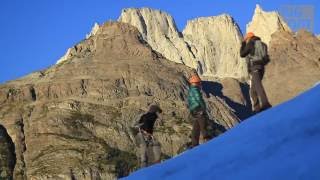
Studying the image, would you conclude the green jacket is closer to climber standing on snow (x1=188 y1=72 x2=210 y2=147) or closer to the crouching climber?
climber standing on snow (x1=188 y1=72 x2=210 y2=147)

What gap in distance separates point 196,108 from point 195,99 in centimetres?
28

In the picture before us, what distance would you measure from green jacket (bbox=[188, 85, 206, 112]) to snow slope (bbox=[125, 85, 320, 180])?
5.60 metres

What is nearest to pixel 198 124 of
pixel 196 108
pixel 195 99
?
pixel 196 108

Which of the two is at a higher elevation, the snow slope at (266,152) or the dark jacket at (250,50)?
the dark jacket at (250,50)

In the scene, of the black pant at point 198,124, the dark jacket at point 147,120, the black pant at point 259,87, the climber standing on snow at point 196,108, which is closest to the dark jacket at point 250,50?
the black pant at point 259,87

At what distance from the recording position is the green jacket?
2017cm

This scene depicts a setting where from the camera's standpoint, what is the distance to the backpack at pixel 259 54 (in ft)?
58.8

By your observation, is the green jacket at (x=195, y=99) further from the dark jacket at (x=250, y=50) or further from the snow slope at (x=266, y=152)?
the snow slope at (x=266, y=152)

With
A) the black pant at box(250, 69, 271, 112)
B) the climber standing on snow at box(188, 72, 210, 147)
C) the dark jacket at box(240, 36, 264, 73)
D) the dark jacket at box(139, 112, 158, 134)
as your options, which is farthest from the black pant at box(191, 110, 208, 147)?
the dark jacket at box(240, 36, 264, 73)

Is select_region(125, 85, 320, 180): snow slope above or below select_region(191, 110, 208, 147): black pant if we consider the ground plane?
below

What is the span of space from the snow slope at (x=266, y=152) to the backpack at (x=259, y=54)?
12.2 feet

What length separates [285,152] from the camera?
35.1ft

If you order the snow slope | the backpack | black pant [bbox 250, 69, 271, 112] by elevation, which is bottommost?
the snow slope

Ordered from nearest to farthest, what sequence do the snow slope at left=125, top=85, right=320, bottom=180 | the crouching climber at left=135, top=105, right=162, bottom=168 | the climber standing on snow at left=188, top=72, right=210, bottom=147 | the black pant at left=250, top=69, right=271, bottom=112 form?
the snow slope at left=125, top=85, right=320, bottom=180, the black pant at left=250, top=69, right=271, bottom=112, the climber standing on snow at left=188, top=72, right=210, bottom=147, the crouching climber at left=135, top=105, right=162, bottom=168
